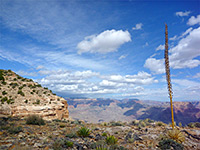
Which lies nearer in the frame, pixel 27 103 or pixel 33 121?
pixel 33 121

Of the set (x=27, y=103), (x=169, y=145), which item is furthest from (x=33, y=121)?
(x=169, y=145)

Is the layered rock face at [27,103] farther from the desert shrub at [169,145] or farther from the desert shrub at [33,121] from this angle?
the desert shrub at [169,145]

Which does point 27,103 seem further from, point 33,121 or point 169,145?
point 169,145

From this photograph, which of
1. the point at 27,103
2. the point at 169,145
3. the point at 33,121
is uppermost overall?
the point at 27,103

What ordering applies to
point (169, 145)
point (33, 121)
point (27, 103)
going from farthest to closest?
1. point (27, 103)
2. point (33, 121)
3. point (169, 145)

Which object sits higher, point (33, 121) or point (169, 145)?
point (33, 121)

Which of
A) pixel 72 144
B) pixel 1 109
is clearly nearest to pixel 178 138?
pixel 72 144

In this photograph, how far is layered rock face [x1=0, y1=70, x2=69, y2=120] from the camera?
20.3 meters

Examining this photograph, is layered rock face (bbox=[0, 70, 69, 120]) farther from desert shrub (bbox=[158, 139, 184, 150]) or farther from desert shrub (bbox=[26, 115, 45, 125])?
desert shrub (bbox=[158, 139, 184, 150])

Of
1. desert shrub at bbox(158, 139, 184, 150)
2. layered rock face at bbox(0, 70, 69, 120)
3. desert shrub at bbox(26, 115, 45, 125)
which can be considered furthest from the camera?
layered rock face at bbox(0, 70, 69, 120)

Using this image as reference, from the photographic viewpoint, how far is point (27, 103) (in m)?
22.6

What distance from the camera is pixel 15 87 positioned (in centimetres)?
2670

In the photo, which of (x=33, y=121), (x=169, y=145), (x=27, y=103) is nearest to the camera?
(x=169, y=145)

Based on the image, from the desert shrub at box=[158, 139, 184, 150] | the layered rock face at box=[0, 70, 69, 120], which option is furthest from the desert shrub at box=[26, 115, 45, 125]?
the desert shrub at box=[158, 139, 184, 150]
